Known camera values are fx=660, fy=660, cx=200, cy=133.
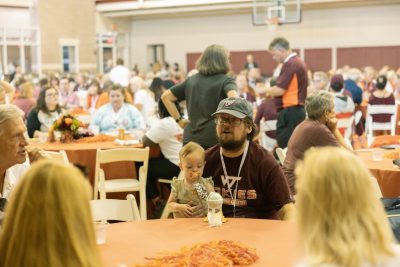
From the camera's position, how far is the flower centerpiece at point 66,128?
22.0ft

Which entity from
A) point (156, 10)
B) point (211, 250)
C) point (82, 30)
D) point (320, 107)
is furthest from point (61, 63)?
point (211, 250)

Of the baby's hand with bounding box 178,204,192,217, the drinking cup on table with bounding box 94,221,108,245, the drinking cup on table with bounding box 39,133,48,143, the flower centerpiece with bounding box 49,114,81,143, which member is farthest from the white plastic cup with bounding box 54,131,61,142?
the drinking cup on table with bounding box 94,221,108,245

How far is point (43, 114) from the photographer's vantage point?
7.45 m

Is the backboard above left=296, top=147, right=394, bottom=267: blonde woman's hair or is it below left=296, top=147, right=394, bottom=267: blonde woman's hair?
above

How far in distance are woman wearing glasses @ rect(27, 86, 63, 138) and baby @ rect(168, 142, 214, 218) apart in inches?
153

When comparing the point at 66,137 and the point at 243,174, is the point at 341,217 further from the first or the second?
the point at 66,137

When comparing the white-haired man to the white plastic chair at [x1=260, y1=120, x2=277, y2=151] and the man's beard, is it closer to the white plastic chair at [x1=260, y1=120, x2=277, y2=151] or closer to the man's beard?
the man's beard

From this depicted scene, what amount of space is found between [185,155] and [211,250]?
124 cm

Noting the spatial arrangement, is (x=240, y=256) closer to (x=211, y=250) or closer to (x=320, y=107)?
(x=211, y=250)

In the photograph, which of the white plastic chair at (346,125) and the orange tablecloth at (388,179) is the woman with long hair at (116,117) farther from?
the orange tablecloth at (388,179)

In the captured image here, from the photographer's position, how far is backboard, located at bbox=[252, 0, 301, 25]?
1864cm

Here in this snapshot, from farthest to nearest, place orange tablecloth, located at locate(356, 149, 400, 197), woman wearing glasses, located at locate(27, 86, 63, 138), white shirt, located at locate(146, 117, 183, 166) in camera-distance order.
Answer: woman wearing glasses, located at locate(27, 86, 63, 138)
white shirt, located at locate(146, 117, 183, 166)
orange tablecloth, located at locate(356, 149, 400, 197)

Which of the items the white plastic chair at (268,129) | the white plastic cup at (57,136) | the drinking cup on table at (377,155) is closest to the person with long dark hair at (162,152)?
the white plastic cup at (57,136)

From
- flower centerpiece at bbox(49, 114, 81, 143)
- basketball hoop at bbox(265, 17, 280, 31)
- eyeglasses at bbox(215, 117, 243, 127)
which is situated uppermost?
basketball hoop at bbox(265, 17, 280, 31)
